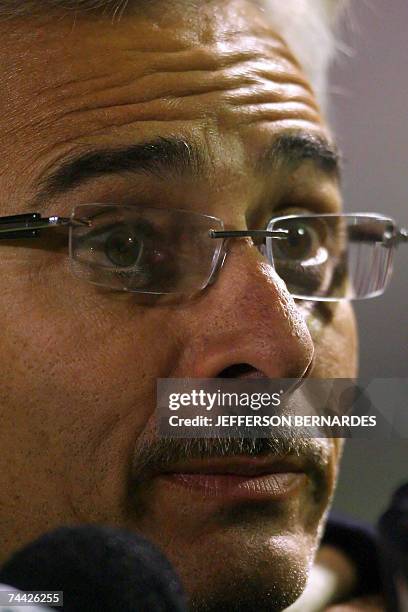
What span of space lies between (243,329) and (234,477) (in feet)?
0.50

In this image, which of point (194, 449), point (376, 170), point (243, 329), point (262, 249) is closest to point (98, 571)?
point (194, 449)

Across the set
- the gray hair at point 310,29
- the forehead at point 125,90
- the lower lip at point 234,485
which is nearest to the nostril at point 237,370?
the lower lip at point 234,485

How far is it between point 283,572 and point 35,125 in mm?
532

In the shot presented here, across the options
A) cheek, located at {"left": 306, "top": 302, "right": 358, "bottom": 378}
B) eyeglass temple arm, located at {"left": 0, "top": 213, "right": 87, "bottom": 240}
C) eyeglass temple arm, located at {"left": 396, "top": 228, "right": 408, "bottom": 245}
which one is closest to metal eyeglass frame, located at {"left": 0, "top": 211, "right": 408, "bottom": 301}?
eyeglass temple arm, located at {"left": 0, "top": 213, "right": 87, "bottom": 240}

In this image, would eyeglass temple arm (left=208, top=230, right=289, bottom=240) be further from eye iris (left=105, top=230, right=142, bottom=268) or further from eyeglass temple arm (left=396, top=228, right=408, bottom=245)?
eyeglass temple arm (left=396, top=228, right=408, bottom=245)

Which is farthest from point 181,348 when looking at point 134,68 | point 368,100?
point 368,100

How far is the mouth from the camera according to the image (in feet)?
3.08

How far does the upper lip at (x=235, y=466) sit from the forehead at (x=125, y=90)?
30 centimetres

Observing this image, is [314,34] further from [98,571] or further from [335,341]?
[98,571]

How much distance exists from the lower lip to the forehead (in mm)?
320

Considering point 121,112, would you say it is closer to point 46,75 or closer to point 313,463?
point 46,75

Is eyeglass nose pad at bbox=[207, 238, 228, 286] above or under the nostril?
above

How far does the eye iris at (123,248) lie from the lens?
0.96 meters

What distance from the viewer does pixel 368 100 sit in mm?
1181
